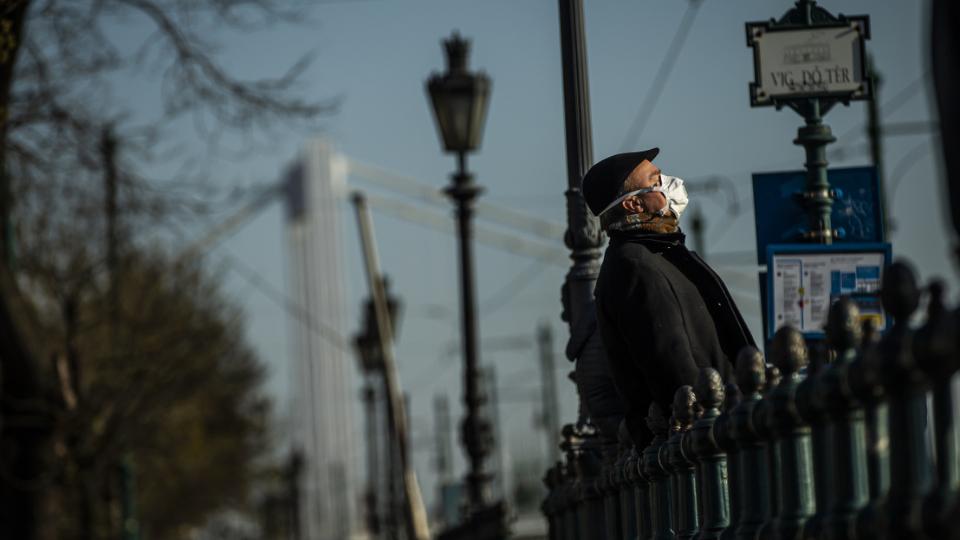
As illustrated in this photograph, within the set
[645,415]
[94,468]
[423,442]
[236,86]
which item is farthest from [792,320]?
[423,442]

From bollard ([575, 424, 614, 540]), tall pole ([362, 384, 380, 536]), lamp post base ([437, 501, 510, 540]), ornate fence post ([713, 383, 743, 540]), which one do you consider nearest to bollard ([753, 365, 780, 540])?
ornate fence post ([713, 383, 743, 540])

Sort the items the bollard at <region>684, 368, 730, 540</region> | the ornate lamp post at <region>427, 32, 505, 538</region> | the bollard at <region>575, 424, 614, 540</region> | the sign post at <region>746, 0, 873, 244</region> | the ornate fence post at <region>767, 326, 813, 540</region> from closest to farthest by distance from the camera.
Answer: the ornate fence post at <region>767, 326, 813, 540</region>
the bollard at <region>684, 368, 730, 540</region>
the bollard at <region>575, 424, 614, 540</region>
the sign post at <region>746, 0, 873, 244</region>
the ornate lamp post at <region>427, 32, 505, 538</region>

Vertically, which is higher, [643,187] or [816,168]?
[816,168]

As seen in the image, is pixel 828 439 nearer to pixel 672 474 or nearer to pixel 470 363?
pixel 672 474

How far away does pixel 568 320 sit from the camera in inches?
436

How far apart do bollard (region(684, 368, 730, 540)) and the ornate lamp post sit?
1097cm

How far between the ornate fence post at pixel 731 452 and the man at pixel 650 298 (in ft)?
4.84

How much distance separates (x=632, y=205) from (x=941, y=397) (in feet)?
12.9

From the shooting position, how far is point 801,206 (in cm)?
1070

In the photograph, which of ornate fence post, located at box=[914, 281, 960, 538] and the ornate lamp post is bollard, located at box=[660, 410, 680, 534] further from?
the ornate lamp post

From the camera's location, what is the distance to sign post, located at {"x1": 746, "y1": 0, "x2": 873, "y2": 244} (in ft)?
35.1

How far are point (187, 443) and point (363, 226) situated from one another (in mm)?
13004

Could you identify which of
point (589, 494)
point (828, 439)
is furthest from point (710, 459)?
point (589, 494)

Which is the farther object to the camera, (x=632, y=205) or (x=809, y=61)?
(x=809, y=61)
